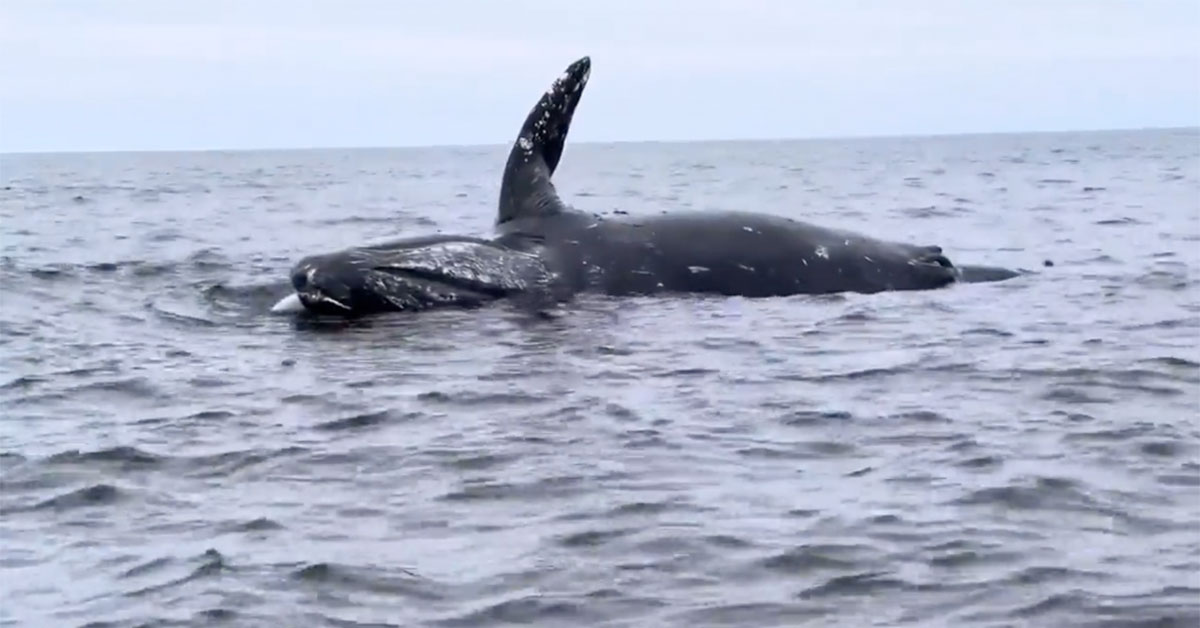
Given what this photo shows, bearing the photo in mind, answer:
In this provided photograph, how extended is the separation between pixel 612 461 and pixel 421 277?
21.0 feet

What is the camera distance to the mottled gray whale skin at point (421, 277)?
14656 mm

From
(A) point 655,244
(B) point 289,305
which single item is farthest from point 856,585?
(B) point 289,305

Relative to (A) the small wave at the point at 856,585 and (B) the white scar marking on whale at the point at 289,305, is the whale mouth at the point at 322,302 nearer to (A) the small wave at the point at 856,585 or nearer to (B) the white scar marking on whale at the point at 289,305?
(B) the white scar marking on whale at the point at 289,305

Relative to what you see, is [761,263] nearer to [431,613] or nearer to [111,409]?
[111,409]

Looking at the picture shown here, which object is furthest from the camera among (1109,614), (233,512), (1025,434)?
(1025,434)

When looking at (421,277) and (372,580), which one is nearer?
(372,580)

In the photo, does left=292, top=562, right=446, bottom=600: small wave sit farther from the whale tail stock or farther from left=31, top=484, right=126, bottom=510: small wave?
the whale tail stock

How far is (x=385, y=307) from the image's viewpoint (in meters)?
14.8

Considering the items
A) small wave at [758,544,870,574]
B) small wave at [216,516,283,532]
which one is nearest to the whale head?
small wave at [216,516,283,532]

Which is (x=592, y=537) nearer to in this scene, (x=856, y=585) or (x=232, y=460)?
(x=856, y=585)

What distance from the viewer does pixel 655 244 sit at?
15648mm

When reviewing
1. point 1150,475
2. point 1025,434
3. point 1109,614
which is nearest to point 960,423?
point 1025,434

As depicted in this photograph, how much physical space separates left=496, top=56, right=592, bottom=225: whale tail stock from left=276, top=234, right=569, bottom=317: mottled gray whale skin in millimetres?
641

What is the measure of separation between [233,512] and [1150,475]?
475cm
